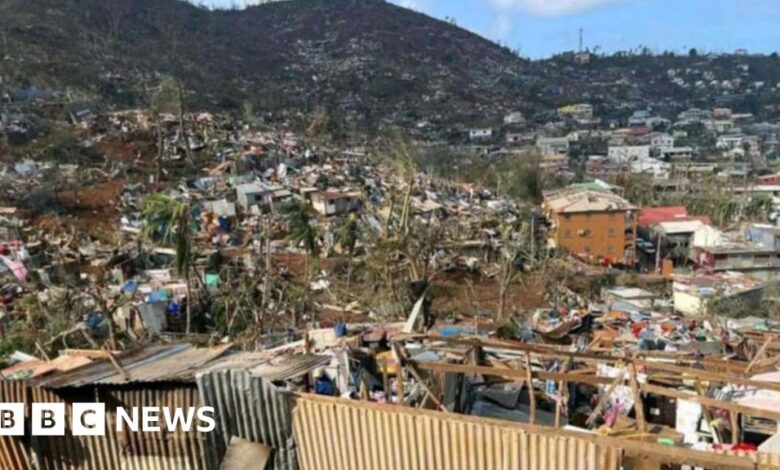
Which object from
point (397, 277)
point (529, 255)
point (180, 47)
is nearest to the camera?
point (397, 277)

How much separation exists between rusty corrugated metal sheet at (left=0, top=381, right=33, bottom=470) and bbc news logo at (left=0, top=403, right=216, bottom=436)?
42mm

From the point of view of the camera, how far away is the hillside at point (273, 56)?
47.7 metres

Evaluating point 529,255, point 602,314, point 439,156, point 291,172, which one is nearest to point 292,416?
point 602,314

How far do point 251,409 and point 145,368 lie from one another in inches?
41.3

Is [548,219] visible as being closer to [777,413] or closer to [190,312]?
[190,312]

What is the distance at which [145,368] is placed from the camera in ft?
15.0

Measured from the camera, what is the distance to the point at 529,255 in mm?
23188

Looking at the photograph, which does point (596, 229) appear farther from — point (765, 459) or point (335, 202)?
point (765, 459)

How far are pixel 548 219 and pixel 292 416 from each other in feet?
90.4

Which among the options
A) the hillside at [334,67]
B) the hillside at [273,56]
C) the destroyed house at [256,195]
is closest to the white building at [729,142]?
the hillside at [334,67]

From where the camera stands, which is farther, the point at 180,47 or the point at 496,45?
the point at 496,45

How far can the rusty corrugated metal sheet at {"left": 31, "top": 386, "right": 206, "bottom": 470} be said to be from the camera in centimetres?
414

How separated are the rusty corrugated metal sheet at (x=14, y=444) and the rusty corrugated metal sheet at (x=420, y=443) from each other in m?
1.79

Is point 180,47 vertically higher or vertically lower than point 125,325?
higher
